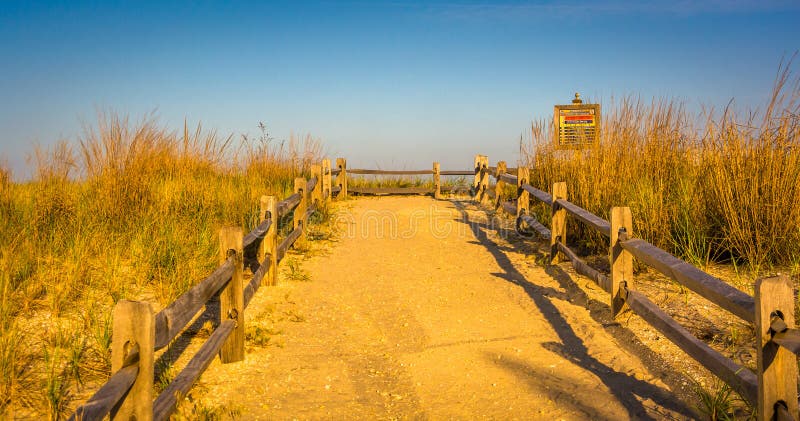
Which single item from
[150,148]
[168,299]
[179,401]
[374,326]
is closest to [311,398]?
[179,401]

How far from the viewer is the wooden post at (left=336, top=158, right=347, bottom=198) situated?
51.8 feet

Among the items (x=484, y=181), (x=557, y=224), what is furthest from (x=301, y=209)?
(x=484, y=181)

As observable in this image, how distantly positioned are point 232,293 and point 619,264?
2.99 metres

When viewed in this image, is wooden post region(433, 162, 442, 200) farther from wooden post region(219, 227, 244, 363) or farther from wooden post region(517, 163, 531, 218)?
wooden post region(219, 227, 244, 363)

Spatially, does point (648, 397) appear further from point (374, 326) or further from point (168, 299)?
point (168, 299)

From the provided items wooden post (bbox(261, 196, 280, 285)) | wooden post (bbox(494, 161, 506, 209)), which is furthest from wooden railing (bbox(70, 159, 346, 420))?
wooden post (bbox(494, 161, 506, 209))

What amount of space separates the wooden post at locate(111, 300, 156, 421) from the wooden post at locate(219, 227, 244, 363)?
170 cm

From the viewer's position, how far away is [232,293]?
4.42 m

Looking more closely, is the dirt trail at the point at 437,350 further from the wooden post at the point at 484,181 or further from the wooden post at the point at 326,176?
the wooden post at the point at 484,181

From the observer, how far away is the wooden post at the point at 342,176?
51.8 ft

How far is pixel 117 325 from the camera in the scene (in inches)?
99.4

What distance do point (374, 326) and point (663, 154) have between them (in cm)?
422

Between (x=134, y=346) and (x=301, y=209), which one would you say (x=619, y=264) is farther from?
(x=301, y=209)

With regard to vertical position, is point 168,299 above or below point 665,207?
below
